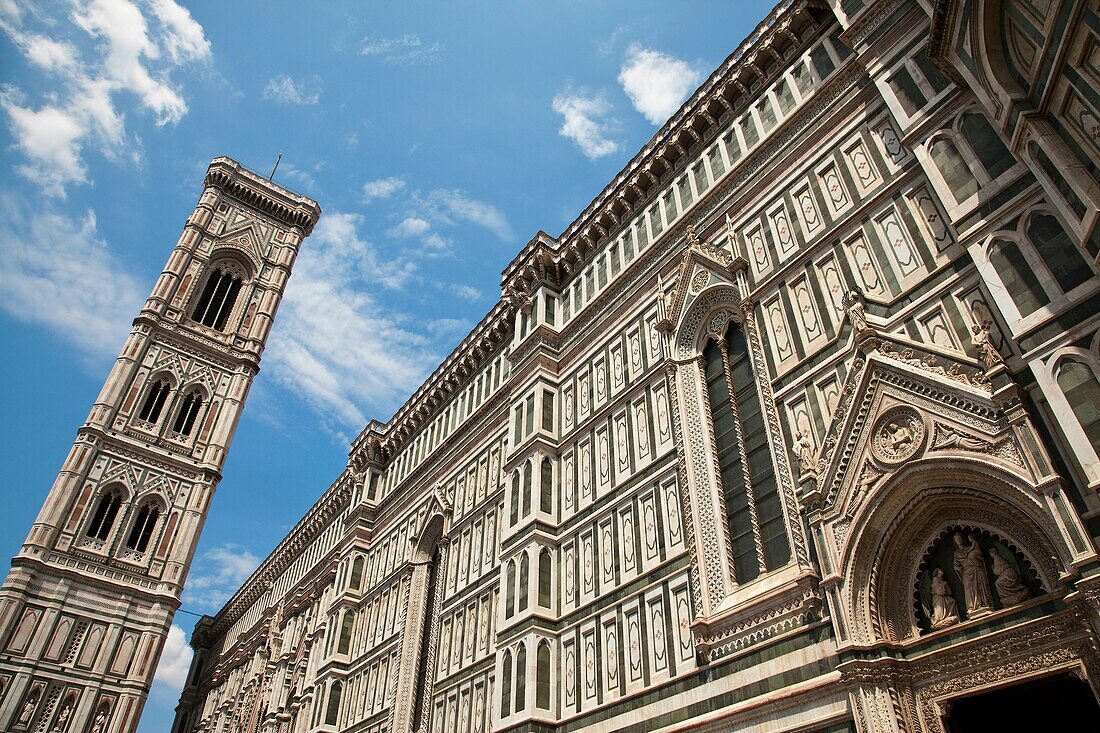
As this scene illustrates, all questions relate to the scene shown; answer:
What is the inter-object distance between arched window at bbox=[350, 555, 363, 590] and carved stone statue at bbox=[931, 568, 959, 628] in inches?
892

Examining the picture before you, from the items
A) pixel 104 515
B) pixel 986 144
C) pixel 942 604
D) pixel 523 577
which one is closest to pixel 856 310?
pixel 986 144

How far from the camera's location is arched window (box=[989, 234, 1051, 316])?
964 centimetres

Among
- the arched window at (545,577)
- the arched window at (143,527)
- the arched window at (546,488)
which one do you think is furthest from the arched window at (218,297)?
the arched window at (545,577)

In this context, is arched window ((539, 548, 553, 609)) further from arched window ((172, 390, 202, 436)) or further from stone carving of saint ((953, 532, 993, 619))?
arched window ((172, 390, 202, 436))

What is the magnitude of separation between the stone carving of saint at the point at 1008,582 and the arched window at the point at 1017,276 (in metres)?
3.19

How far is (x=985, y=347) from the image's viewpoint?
10.0 meters

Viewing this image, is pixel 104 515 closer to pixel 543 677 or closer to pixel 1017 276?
pixel 543 677

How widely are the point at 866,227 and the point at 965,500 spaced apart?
213 inches

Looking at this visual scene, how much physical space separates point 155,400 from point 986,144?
4708 centimetres

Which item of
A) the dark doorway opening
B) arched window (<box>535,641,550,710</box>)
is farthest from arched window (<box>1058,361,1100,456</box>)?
arched window (<box>535,641,550,710</box>)

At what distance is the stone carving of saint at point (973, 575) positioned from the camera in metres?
9.25

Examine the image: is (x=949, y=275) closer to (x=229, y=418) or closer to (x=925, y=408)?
(x=925, y=408)

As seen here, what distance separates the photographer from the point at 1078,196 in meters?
8.82

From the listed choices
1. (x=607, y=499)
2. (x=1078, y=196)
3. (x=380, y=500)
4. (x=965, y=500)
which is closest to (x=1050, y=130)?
(x=1078, y=196)
